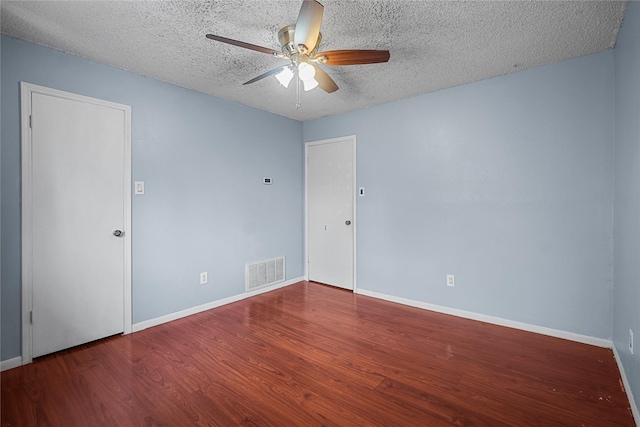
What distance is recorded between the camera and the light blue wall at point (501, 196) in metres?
2.48

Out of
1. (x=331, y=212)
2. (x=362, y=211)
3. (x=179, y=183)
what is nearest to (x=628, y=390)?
(x=362, y=211)

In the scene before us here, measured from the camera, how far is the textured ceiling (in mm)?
1872

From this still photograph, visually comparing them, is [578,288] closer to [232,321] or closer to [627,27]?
[627,27]

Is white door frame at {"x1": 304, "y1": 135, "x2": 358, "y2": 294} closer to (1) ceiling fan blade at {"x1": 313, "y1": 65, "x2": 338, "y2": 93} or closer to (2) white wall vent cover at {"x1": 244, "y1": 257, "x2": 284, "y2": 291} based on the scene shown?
(2) white wall vent cover at {"x1": 244, "y1": 257, "x2": 284, "y2": 291}

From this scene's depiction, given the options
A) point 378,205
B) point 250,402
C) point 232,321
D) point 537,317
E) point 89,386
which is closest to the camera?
point 250,402

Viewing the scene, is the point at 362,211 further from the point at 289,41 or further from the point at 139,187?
the point at 139,187

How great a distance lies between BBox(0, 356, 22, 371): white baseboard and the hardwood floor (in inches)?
2.1

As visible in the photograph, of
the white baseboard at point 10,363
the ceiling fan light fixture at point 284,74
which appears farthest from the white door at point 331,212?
the white baseboard at point 10,363

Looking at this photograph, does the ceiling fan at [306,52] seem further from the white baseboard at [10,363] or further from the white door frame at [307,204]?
the white baseboard at [10,363]

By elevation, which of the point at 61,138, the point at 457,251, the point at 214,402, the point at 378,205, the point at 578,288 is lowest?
the point at 214,402

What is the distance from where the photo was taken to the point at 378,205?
3.77 metres

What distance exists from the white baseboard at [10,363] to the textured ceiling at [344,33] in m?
2.41

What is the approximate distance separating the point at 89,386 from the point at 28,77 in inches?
92.1

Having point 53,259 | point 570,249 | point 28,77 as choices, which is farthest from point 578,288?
point 28,77
